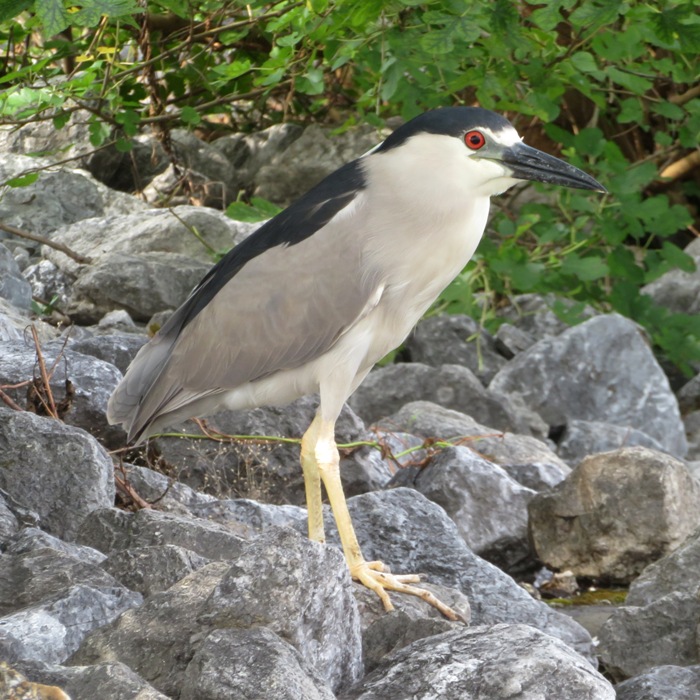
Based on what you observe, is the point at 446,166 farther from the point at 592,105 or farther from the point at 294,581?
the point at 592,105

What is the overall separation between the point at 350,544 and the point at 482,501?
1.55 metres

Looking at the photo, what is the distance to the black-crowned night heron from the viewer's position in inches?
151

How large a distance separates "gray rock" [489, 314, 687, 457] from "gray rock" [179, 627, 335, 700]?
201 inches

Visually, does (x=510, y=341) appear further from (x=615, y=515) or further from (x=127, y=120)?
(x=615, y=515)

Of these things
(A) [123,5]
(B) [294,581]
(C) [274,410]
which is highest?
(A) [123,5]

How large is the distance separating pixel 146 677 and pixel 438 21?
8.61ft

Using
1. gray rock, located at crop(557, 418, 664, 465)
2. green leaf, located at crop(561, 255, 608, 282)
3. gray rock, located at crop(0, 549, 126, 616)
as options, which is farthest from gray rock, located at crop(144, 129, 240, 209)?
gray rock, located at crop(0, 549, 126, 616)

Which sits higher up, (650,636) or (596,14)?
(596,14)

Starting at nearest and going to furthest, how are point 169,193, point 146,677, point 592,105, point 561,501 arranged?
point 146,677
point 561,501
point 169,193
point 592,105

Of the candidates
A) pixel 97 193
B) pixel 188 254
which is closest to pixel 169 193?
pixel 97 193

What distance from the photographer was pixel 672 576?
4359 millimetres

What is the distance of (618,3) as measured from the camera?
4430 millimetres

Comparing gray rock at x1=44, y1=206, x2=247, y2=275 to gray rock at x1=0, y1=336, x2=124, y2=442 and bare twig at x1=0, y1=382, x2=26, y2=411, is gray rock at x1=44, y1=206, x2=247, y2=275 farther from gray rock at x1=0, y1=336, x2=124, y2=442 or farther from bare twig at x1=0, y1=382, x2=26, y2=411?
bare twig at x1=0, y1=382, x2=26, y2=411

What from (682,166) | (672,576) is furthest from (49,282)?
(682,166)
